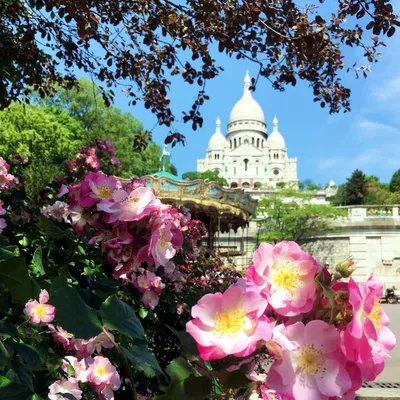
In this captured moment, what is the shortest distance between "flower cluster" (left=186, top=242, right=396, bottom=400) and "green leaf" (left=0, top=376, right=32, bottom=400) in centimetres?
49

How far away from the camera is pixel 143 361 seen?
92 centimetres

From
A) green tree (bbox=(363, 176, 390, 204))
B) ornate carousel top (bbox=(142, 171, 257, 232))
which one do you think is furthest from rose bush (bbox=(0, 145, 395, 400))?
green tree (bbox=(363, 176, 390, 204))

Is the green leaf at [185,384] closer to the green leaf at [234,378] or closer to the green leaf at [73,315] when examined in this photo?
the green leaf at [234,378]

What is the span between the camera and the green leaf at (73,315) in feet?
2.76

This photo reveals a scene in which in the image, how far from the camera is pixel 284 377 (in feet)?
2.02

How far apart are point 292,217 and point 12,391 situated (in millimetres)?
29917

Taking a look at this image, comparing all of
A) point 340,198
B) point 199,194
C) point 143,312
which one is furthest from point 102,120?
point 340,198

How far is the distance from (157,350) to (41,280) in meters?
2.16

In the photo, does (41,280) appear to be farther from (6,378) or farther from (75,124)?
(75,124)

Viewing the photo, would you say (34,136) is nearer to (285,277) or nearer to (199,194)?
(199,194)

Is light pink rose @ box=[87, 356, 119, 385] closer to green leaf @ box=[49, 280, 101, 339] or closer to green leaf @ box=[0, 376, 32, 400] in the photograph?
green leaf @ box=[0, 376, 32, 400]

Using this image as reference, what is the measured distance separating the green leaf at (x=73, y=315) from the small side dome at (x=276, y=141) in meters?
110

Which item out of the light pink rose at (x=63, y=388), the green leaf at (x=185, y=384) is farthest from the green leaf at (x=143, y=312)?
the green leaf at (x=185, y=384)

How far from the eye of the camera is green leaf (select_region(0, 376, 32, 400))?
0.89 meters
